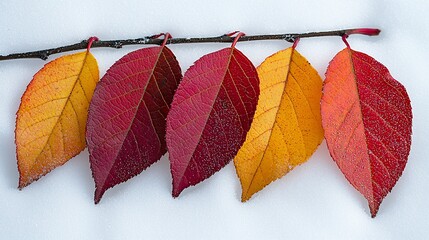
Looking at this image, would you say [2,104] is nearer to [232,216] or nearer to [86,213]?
[86,213]

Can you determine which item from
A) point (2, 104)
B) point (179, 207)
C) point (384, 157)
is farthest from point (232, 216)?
point (2, 104)

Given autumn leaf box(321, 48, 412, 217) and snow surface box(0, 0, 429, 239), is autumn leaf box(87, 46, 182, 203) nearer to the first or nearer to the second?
snow surface box(0, 0, 429, 239)

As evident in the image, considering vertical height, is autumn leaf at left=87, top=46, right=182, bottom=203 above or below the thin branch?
below

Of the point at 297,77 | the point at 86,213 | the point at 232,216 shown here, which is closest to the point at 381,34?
the point at 297,77

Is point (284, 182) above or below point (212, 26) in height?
below

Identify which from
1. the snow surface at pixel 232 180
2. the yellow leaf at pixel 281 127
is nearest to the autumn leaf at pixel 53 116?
the snow surface at pixel 232 180

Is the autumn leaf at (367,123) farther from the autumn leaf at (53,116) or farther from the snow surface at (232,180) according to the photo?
the autumn leaf at (53,116)

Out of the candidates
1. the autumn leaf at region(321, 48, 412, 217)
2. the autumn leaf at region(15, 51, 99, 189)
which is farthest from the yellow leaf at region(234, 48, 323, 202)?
the autumn leaf at region(15, 51, 99, 189)
